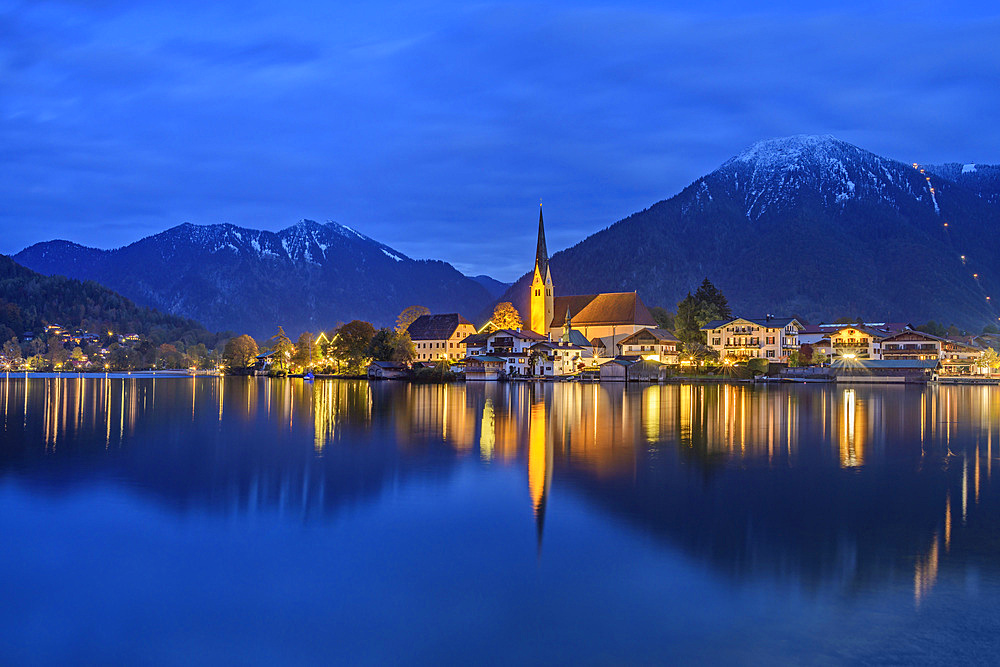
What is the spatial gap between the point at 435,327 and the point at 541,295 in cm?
1410

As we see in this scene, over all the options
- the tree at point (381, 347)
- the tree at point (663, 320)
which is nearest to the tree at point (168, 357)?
→ the tree at point (381, 347)

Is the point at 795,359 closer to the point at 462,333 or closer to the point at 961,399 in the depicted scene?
the point at 961,399

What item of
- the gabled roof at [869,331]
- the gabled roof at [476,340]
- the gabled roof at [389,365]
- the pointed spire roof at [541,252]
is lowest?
the gabled roof at [389,365]

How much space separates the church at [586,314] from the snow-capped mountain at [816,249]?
194 feet

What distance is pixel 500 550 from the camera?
427 inches

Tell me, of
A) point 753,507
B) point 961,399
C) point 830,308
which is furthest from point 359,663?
point 830,308

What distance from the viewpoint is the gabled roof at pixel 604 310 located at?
8356 centimetres

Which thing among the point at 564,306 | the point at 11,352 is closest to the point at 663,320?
the point at 564,306

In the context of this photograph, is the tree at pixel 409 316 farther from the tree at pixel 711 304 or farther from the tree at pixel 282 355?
the tree at pixel 711 304

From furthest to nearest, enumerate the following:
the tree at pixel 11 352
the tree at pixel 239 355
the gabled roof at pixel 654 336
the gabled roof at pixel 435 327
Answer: the tree at pixel 11 352
the tree at pixel 239 355
the gabled roof at pixel 435 327
the gabled roof at pixel 654 336

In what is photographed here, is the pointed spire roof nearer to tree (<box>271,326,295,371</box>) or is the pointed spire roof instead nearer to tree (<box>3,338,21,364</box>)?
tree (<box>271,326,295,371</box>)

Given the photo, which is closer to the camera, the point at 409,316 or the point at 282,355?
the point at 409,316

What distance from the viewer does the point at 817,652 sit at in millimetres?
7141

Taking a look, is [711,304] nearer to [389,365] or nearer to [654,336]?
[654,336]
